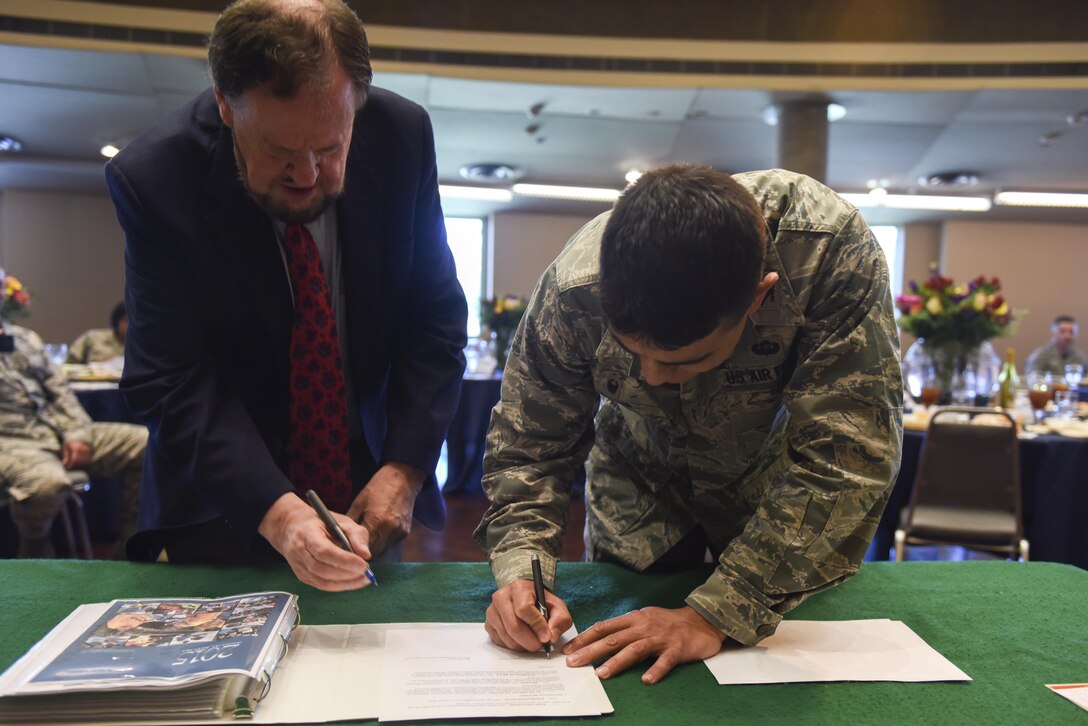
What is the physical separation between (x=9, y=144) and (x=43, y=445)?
20.2 feet

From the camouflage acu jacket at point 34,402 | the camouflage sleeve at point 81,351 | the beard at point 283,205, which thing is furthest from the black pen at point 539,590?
the camouflage sleeve at point 81,351

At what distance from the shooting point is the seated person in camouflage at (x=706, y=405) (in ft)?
3.06

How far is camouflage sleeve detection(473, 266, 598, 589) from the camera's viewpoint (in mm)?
1208

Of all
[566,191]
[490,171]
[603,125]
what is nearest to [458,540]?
[603,125]

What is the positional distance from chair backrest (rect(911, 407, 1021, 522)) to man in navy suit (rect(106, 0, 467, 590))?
7.14 feet

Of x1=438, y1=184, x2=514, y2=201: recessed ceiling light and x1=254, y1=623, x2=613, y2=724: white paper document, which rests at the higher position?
x1=438, y1=184, x2=514, y2=201: recessed ceiling light

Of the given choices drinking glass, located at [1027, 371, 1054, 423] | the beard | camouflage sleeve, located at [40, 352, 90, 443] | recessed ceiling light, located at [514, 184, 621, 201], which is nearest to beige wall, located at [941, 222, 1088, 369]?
recessed ceiling light, located at [514, 184, 621, 201]

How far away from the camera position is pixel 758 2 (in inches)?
225

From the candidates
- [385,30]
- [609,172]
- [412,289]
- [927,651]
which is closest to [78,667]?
[412,289]

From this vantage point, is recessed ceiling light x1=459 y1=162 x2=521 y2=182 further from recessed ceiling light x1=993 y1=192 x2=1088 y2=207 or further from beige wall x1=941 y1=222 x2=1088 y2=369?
beige wall x1=941 y1=222 x2=1088 y2=369

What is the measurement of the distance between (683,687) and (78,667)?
2.15 feet

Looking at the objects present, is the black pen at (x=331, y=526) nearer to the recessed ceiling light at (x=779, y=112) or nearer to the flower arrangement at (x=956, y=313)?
the flower arrangement at (x=956, y=313)

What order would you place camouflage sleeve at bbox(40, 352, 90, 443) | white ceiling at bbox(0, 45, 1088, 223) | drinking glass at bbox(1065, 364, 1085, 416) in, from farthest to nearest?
white ceiling at bbox(0, 45, 1088, 223), drinking glass at bbox(1065, 364, 1085, 416), camouflage sleeve at bbox(40, 352, 90, 443)

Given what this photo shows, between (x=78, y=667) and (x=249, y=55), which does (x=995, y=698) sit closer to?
(x=78, y=667)
